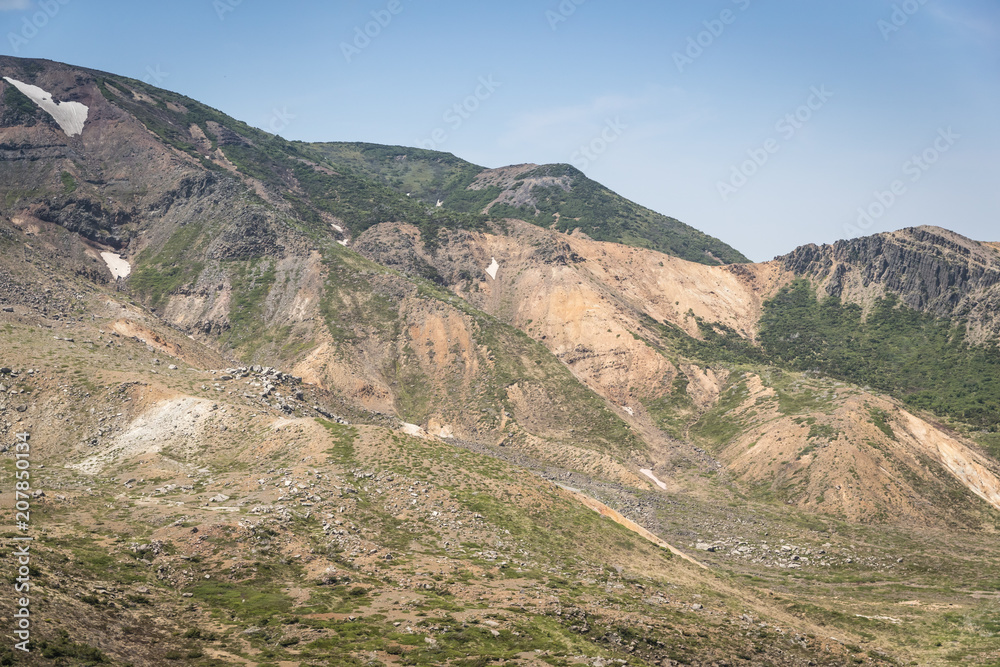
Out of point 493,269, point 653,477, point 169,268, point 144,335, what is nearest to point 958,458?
point 653,477

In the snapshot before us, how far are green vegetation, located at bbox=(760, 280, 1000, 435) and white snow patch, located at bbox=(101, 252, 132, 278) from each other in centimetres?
14790

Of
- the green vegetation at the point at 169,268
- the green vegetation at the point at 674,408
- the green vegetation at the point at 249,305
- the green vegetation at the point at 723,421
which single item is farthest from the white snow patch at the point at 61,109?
the green vegetation at the point at 723,421

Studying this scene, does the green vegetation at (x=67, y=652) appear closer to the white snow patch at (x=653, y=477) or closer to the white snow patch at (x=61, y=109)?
the white snow patch at (x=653, y=477)

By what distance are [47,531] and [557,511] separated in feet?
139

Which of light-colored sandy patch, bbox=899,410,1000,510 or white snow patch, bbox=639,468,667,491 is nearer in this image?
light-colored sandy patch, bbox=899,410,1000,510

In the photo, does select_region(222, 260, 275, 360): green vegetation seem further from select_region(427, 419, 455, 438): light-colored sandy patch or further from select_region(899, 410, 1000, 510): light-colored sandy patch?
select_region(899, 410, 1000, 510): light-colored sandy patch

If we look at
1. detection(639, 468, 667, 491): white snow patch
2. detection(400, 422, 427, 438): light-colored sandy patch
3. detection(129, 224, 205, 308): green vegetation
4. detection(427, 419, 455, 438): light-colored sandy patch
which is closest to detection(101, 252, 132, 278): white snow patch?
detection(129, 224, 205, 308): green vegetation

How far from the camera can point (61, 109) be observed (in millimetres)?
179250

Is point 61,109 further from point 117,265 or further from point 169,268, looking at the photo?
point 169,268

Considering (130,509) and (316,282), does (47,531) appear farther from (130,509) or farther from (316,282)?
(316,282)

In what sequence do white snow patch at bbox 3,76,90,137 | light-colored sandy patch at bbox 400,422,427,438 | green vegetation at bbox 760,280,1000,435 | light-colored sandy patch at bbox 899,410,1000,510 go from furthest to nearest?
white snow patch at bbox 3,76,90,137 < green vegetation at bbox 760,280,1000,435 < light-colored sandy patch at bbox 899,410,1000,510 < light-colored sandy patch at bbox 400,422,427,438

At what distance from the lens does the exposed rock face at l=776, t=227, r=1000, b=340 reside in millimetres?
150750

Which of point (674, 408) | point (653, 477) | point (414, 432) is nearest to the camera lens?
point (414, 432)

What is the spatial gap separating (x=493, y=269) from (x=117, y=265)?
88.1 meters
